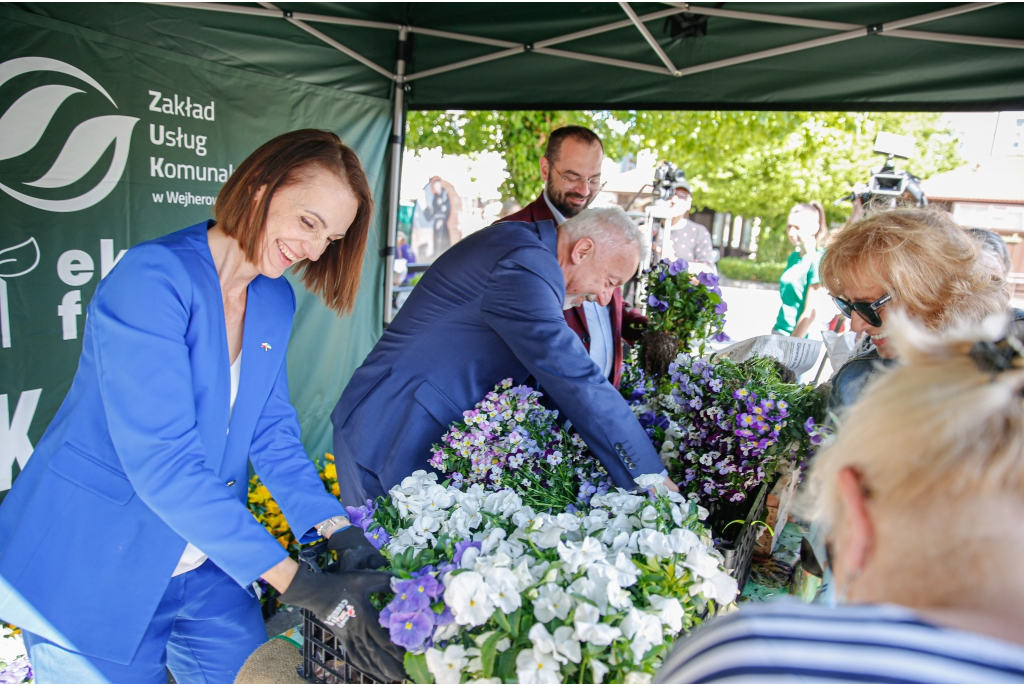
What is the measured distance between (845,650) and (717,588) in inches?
23.6

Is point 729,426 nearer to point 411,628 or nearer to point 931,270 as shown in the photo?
point 931,270

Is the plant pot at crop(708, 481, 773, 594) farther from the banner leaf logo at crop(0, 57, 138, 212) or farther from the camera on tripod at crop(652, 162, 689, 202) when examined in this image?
the camera on tripod at crop(652, 162, 689, 202)

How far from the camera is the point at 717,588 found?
3.80ft

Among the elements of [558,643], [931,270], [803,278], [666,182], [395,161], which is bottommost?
[558,643]

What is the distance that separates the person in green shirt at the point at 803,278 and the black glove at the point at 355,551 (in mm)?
5197

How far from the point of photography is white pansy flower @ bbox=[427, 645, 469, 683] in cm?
104

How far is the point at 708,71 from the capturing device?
3709 mm

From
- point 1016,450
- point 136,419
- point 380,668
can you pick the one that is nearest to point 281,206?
point 136,419

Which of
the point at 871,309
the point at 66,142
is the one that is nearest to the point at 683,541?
the point at 871,309

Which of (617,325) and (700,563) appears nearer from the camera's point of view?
(700,563)

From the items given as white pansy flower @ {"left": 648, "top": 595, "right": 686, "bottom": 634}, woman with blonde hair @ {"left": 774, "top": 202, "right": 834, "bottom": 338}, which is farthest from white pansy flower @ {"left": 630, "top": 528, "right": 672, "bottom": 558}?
woman with blonde hair @ {"left": 774, "top": 202, "right": 834, "bottom": 338}

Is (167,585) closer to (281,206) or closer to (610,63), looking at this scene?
(281,206)

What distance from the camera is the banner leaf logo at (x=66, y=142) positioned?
2.78m

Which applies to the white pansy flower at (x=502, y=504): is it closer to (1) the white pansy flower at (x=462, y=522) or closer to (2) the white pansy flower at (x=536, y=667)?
(1) the white pansy flower at (x=462, y=522)
